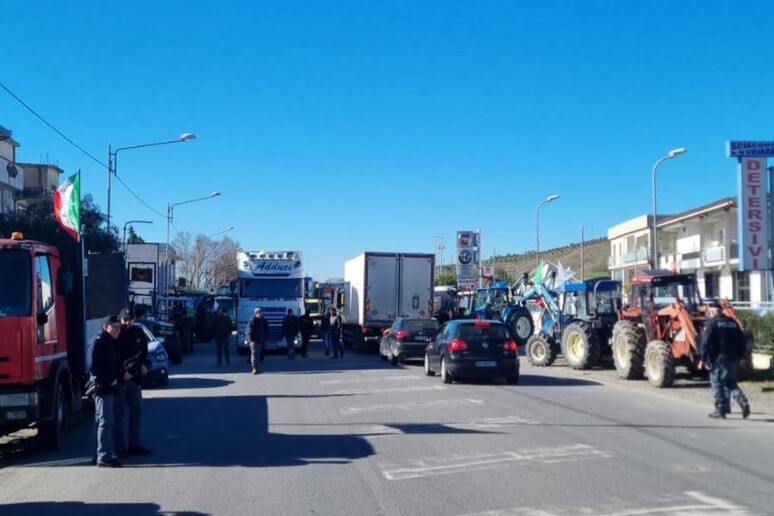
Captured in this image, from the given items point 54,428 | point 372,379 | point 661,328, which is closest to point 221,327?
point 372,379

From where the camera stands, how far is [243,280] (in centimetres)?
3061

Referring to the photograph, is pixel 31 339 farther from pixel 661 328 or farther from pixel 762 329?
pixel 762 329

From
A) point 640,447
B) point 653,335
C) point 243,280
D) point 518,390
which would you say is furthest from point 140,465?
point 243,280

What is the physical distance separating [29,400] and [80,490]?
203 centimetres

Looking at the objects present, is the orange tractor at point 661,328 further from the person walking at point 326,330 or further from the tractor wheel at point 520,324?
the person walking at point 326,330

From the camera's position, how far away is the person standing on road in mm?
13273

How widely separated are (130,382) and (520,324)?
77.9ft

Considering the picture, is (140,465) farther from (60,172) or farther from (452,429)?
(60,172)

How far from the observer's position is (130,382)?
10.5 meters

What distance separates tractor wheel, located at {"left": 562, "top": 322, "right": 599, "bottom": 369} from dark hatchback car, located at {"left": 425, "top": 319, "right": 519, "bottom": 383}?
3.90m

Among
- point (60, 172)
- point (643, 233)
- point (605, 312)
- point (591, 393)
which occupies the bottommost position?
point (591, 393)

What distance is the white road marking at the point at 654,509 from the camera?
7.33m

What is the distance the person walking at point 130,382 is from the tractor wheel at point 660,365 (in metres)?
11.3

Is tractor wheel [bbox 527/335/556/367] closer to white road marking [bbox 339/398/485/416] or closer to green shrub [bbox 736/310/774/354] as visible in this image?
green shrub [bbox 736/310/774/354]
